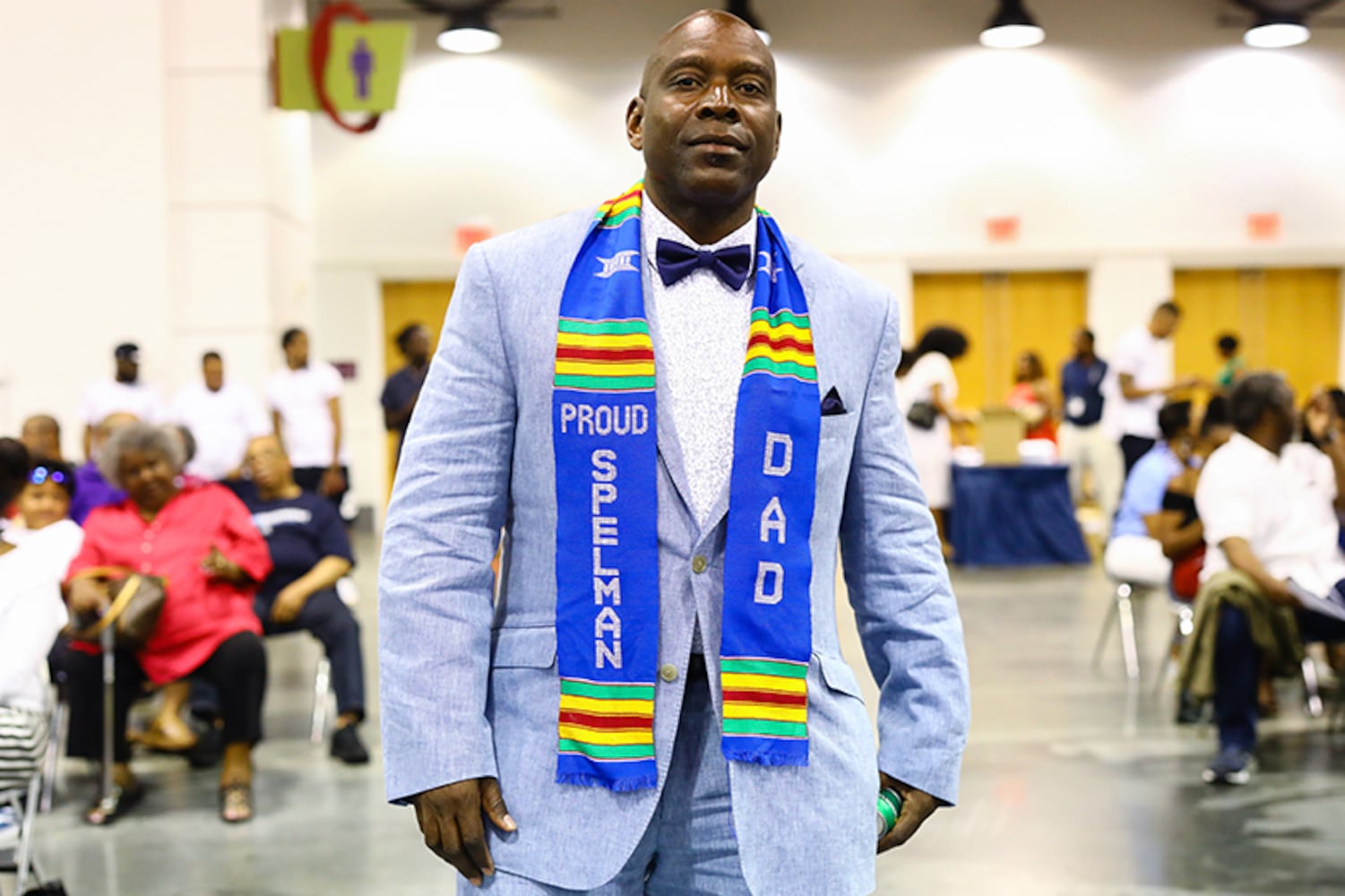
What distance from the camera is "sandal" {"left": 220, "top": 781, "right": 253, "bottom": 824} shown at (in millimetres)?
4434

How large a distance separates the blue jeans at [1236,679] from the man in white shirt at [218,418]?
5393 millimetres

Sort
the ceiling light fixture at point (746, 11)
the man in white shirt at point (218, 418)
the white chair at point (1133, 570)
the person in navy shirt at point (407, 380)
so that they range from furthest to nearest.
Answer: the ceiling light fixture at point (746, 11)
the man in white shirt at point (218, 418)
the person in navy shirt at point (407, 380)
the white chair at point (1133, 570)

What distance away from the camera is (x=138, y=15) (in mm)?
9719

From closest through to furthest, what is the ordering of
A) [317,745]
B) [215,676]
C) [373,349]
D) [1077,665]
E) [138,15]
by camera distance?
1. [215,676]
2. [317,745]
3. [1077,665]
4. [138,15]
5. [373,349]

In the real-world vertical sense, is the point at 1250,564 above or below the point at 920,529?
below

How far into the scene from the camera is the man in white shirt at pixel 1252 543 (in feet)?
15.6

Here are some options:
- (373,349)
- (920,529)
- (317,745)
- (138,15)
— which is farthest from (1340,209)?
(920,529)

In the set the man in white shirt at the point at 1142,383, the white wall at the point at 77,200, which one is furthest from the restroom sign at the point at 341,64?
the man in white shirt at the point at 1142,383

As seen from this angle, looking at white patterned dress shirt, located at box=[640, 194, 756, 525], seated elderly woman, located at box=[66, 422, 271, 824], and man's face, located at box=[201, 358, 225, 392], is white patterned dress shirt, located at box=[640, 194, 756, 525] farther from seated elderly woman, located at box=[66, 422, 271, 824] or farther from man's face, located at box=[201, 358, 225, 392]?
man's face, located at box=[201, 358, 225, 392]

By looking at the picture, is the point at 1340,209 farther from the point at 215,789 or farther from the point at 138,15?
the point at 215,789

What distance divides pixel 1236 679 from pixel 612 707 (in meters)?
3.72

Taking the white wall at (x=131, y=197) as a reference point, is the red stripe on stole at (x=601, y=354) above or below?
below

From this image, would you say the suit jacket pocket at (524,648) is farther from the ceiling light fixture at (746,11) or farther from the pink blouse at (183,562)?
the ceiling light fixture at (746,11)

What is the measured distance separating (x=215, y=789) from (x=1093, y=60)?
1237 centimetres
